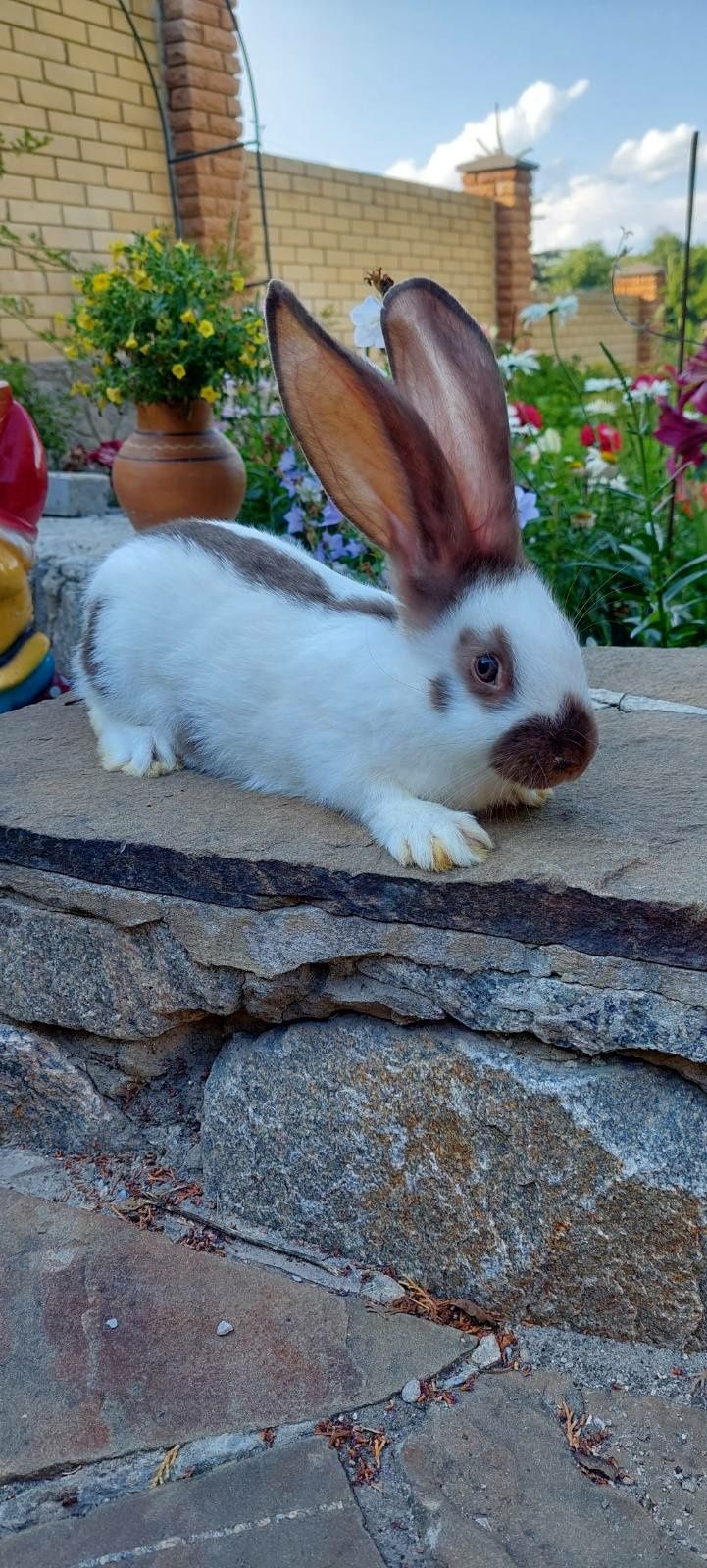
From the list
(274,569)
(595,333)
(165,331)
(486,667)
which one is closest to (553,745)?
(486,667)

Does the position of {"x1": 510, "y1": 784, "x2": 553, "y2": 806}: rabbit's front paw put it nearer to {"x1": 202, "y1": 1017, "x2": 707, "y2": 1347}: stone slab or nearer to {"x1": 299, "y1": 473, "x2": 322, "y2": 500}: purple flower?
{"x1": 202, "y1": 1017, "x2": 707, "y2": 1347}: stone slab

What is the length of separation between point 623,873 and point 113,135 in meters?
7.65

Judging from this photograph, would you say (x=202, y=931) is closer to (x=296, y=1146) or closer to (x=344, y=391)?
(x=296, y=1146)


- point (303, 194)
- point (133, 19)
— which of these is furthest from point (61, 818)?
point (303, 194)

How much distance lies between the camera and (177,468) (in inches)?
157

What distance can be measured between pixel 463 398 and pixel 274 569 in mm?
557

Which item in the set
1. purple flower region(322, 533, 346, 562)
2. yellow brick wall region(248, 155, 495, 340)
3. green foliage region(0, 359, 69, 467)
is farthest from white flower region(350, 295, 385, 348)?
yellow brick wall region(248, 155, 495, 340)

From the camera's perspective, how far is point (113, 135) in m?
7.62

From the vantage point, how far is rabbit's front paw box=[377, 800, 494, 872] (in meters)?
1.72

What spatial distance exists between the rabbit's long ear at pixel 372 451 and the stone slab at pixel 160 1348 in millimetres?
1090

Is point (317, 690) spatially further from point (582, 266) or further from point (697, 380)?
point (582, 266)

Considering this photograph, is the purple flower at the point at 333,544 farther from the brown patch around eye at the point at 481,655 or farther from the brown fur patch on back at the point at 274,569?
the brown patch around eye at the point at 481,655

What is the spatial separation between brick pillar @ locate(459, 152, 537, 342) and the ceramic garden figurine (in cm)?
1168

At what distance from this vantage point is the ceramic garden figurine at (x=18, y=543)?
8.96 ft
